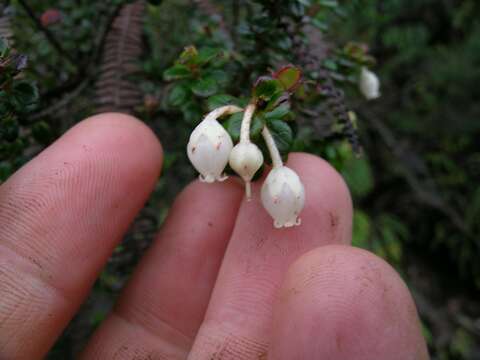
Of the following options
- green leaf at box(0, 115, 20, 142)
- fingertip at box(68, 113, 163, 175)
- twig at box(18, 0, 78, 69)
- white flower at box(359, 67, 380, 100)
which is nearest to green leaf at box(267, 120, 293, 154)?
fingertip at box(68, 113, 163, 175)

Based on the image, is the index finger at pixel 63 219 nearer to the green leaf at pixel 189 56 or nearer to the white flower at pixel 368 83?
the green leaf at pixel 189 56

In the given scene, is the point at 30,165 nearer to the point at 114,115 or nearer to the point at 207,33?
the point at 114,115

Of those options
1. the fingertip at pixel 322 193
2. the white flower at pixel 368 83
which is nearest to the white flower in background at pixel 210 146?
the fingertip at pixel 322 193

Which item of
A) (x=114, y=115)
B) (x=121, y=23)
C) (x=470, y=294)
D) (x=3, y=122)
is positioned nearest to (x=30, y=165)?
(x=3, y=122)

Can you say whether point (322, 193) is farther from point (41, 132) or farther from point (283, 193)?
point (41, 132)

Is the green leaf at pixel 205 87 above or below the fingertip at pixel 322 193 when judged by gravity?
above

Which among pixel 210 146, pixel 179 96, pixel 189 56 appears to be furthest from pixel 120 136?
pixel 210 146

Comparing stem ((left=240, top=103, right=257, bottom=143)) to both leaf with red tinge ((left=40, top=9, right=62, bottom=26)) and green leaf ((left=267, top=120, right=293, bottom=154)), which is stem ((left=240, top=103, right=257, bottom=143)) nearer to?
green leaf ((left=267, top=120, right=293, bottom=154))

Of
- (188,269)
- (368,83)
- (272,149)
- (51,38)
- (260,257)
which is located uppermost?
(51,38)
